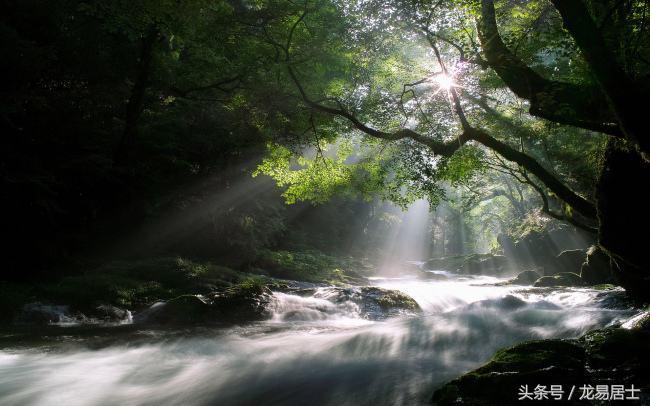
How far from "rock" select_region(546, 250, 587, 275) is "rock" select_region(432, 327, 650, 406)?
23184 millimetres

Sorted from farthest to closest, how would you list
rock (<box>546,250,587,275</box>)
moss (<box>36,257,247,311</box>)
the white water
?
rock (<box>546,250,587,275</box>) < moss (<box>36,257,247,311</box>) < the white water

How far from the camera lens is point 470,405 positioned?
12.1ft

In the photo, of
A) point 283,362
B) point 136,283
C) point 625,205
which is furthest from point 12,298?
point 625,205

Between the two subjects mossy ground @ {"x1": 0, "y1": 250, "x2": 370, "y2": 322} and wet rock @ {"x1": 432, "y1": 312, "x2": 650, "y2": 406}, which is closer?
wet rock @ {"x1": 432, "y1": 312, "x2": 650, "y2": 406}

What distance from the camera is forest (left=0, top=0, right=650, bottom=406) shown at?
5.35 meters

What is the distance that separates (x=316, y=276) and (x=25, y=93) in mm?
14593

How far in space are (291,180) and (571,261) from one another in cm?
2102

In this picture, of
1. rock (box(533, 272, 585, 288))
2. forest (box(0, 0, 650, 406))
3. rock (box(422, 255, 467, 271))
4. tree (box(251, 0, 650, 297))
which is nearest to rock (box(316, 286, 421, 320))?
forest (box(0, 0, 650, 406))

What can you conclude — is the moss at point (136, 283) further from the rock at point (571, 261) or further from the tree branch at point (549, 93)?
the rock at point (571, 261)

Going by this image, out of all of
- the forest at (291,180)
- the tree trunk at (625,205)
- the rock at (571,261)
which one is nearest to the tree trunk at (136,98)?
the forest at (291,180)

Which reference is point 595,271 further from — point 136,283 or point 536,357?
point 136,283

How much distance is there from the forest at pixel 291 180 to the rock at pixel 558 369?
1.1 inches

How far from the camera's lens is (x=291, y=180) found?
1407cm

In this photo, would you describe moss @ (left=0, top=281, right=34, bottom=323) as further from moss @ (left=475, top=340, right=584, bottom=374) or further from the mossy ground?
moss @ (left=475, top=340, right=584, bottom=374)
